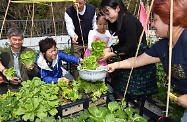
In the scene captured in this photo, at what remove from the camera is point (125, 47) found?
1881mm

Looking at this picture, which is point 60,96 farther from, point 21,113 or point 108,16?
point 108,16

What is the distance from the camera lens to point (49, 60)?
7.39 ft

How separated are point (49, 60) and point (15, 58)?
389 mm

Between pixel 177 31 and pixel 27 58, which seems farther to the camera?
pixel 27 58

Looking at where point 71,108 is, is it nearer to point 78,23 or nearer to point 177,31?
point 177,31

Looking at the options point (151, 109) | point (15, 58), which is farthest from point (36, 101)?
point (151, 109)

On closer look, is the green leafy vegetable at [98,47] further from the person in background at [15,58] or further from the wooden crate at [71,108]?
the person in background at [15,58]

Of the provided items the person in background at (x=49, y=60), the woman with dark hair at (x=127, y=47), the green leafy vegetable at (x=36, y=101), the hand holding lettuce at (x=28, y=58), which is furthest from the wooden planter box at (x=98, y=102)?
the hand holding lettuce at (x=28, y=58)

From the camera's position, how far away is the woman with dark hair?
72.4 inches

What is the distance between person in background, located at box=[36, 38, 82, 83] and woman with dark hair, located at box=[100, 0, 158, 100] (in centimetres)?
50

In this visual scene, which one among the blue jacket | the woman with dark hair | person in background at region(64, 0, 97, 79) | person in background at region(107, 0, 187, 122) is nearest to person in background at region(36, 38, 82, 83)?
the blue jacket

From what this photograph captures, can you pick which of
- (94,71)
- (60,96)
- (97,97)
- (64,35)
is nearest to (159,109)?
(97,97)

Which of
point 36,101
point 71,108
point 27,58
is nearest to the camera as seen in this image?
point 36,101

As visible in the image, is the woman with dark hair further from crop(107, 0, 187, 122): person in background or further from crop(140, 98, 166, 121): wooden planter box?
crop(107, 0, 187, 122): person in background
